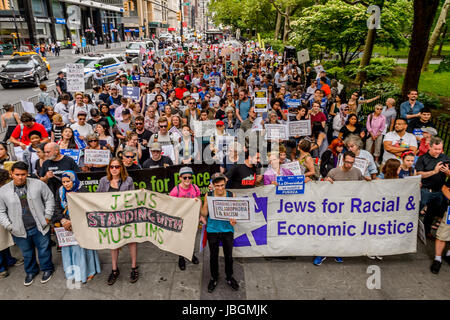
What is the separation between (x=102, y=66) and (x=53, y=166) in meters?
18.5

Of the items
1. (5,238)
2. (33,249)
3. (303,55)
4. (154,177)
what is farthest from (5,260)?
(303,55)

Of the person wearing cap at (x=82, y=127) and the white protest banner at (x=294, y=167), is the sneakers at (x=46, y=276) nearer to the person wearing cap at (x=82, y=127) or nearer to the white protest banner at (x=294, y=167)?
the person wearing cap at (x=82, y=127)

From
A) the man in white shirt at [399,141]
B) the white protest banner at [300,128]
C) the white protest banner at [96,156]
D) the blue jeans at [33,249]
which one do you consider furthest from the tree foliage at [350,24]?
the blue jeans at [33,249]

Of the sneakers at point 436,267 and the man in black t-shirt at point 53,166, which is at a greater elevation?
the man in black t-shirt at point 53,166

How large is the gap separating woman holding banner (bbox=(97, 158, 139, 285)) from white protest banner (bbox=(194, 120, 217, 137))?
8.75ft

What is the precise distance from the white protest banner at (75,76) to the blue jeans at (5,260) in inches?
248

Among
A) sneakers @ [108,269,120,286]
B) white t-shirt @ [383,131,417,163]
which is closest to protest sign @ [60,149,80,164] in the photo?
sneakers @ [108,269,120,286]

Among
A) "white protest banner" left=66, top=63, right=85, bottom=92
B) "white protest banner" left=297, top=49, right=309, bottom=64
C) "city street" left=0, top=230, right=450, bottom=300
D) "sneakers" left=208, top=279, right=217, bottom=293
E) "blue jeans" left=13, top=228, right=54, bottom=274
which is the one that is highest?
"white protest banner" left=297, top=49, right=309, bottom=64

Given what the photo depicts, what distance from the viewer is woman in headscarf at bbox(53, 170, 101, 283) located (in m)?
4.73

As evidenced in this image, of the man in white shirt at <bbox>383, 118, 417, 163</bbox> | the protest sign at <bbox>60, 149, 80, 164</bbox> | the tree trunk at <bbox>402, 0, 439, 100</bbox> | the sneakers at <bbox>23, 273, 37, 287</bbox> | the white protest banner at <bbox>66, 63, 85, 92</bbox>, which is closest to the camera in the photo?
the sneakers at <bbox>23, 273, 37, 287</bbox>

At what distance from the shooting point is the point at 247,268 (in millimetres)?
5102

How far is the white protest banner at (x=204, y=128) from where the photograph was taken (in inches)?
285

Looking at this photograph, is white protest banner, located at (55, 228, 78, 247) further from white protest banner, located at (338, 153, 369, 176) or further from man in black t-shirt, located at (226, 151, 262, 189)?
white protest banner, located at (338, 153, 369, 176)
